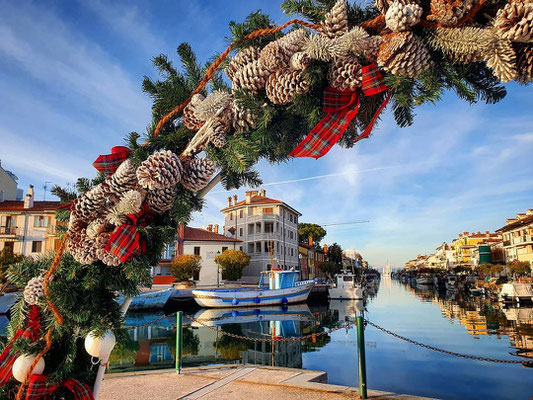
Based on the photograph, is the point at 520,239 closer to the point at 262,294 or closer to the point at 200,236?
the point at 262,294

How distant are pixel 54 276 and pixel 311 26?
1932 mm

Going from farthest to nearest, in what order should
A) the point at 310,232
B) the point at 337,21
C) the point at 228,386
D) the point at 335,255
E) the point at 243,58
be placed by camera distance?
the point at 335,255
the point at 310,232
the point at 228,386
the point at 243,58
the point at 337,21

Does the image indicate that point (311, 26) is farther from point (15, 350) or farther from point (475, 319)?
point (475, 319)

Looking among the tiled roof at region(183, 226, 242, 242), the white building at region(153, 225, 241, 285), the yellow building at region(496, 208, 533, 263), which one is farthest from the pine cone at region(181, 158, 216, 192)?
the yellow building at region(496, 208, 533, 263)

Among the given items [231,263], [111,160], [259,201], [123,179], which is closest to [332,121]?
[123,179]

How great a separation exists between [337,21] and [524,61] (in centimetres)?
74

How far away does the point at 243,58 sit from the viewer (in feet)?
6.11

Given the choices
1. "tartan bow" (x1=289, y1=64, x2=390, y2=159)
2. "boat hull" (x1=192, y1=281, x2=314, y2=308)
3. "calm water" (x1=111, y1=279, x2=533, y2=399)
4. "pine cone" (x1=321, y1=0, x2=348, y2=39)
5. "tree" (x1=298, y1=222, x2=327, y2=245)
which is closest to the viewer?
"pine cone" (x1=321, y1=0, x2=348, y2=39)

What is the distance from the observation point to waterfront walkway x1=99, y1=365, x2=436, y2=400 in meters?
4.94

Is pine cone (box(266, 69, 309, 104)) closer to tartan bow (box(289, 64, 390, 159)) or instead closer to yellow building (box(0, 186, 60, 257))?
tartan bow (box(289, 64, 390, 159))

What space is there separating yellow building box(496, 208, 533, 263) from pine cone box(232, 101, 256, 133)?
51.0 metres

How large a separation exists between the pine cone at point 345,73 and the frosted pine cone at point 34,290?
1.89m

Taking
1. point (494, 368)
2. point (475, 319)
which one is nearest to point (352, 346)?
point (494, 368)

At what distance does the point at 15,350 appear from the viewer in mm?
2004
